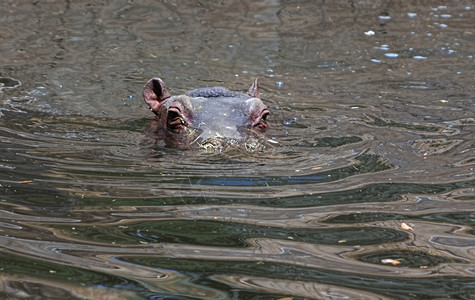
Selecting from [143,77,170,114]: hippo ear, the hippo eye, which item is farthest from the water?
[143,77,170,114]: hippo ear

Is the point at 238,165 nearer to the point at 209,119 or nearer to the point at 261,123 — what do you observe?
the point at 209,119

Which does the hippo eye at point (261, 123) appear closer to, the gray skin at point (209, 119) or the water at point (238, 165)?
the gray skin at point (209, 119)

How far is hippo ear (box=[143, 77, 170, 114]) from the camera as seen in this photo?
8.05 meters

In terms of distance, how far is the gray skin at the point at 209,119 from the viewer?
254 inches

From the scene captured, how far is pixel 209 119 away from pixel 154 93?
1565 millimetres

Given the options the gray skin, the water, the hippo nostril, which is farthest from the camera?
the hippo nostril

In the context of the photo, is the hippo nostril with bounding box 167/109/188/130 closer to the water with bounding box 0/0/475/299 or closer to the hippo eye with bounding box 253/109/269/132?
the water with bounding box 0/0/475/299

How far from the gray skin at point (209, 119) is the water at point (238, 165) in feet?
0.80

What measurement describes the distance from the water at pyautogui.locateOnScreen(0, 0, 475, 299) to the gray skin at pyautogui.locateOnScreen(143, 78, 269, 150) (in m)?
0.24

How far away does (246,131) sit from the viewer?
6723mm

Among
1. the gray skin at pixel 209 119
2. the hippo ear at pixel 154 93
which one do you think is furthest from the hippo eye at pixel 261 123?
the hippo ear at pixel 154 93

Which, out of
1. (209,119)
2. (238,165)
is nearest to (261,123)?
(209,119)

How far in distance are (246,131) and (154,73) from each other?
12.0ft

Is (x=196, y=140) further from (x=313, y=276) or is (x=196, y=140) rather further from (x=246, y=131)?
(x=313, y=276)
